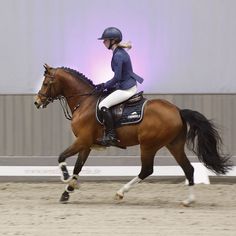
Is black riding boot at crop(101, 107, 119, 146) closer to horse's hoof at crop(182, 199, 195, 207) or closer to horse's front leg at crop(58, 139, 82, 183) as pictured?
horse's front leg at crop(58, 139, 82, 183)

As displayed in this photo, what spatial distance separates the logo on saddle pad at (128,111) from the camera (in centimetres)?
1015

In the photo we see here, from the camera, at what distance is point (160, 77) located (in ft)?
43.3

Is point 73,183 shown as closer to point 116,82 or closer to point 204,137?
point 116,82

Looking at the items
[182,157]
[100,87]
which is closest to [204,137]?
[182,157]

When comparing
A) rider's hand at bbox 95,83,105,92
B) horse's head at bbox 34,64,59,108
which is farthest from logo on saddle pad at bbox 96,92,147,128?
horse's head at bbox 34,64,59,108

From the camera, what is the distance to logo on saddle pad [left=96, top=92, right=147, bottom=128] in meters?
10.1

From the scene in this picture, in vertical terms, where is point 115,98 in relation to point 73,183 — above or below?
above

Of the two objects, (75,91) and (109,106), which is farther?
(75,91)

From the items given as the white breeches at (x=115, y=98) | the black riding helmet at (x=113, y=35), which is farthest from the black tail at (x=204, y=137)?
the black riding helmet at (x=113, y=35)

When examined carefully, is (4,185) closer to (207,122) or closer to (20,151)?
(20,151)

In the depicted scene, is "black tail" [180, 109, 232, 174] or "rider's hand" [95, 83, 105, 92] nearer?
"black tail" [180, 109, 232, 174]

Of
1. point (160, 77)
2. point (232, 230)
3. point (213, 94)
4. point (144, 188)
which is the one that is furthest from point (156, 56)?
point (232, 230)

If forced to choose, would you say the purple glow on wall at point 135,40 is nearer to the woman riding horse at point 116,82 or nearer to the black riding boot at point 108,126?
the woman riding horse at point 116,82

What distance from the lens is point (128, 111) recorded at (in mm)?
10195
